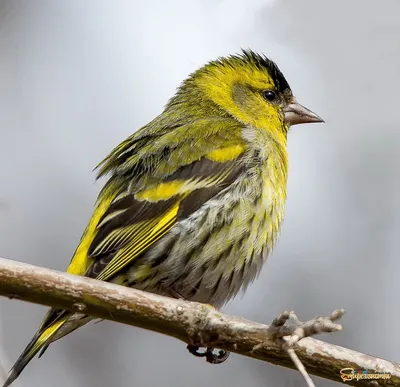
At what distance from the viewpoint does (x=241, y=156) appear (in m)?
5.05

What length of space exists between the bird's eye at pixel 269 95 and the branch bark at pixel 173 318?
98.3 inches

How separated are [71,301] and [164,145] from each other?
1.75 metres

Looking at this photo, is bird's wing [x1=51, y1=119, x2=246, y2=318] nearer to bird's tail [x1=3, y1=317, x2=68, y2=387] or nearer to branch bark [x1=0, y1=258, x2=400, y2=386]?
bird's tail [x1=3, y1=317, x2=68, y2=387]

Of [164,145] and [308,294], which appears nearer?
[164,145]

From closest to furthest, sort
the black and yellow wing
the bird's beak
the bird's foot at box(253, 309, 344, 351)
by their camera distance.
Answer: the bird's foot at box(253, 309, 344, 351) < the black and yellow wing < the bird's beak

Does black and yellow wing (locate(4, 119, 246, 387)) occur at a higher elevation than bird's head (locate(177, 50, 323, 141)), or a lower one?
lower

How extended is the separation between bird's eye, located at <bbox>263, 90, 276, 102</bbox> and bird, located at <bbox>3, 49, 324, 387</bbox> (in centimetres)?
42


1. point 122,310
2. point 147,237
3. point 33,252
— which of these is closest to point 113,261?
point 147,237

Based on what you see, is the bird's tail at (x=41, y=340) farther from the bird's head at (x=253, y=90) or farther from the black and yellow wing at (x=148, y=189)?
the bird's head at (x=253, y=90)

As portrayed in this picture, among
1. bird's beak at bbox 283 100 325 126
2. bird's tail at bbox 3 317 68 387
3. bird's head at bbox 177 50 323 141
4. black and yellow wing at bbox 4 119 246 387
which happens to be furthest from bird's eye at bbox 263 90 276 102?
bird's tail at bbox 3 317 68 387

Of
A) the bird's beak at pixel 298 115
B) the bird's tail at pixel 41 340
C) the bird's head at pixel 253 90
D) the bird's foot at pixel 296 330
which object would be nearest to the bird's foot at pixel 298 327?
the bird's foot at pixel 296 330

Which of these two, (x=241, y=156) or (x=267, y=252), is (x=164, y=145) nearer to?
(x=241, y=156)

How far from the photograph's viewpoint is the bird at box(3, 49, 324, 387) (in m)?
4.55

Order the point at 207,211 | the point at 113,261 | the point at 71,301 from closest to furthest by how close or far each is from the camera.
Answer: the point at 71,301 → the point at 113,261 → the point at 207,211
